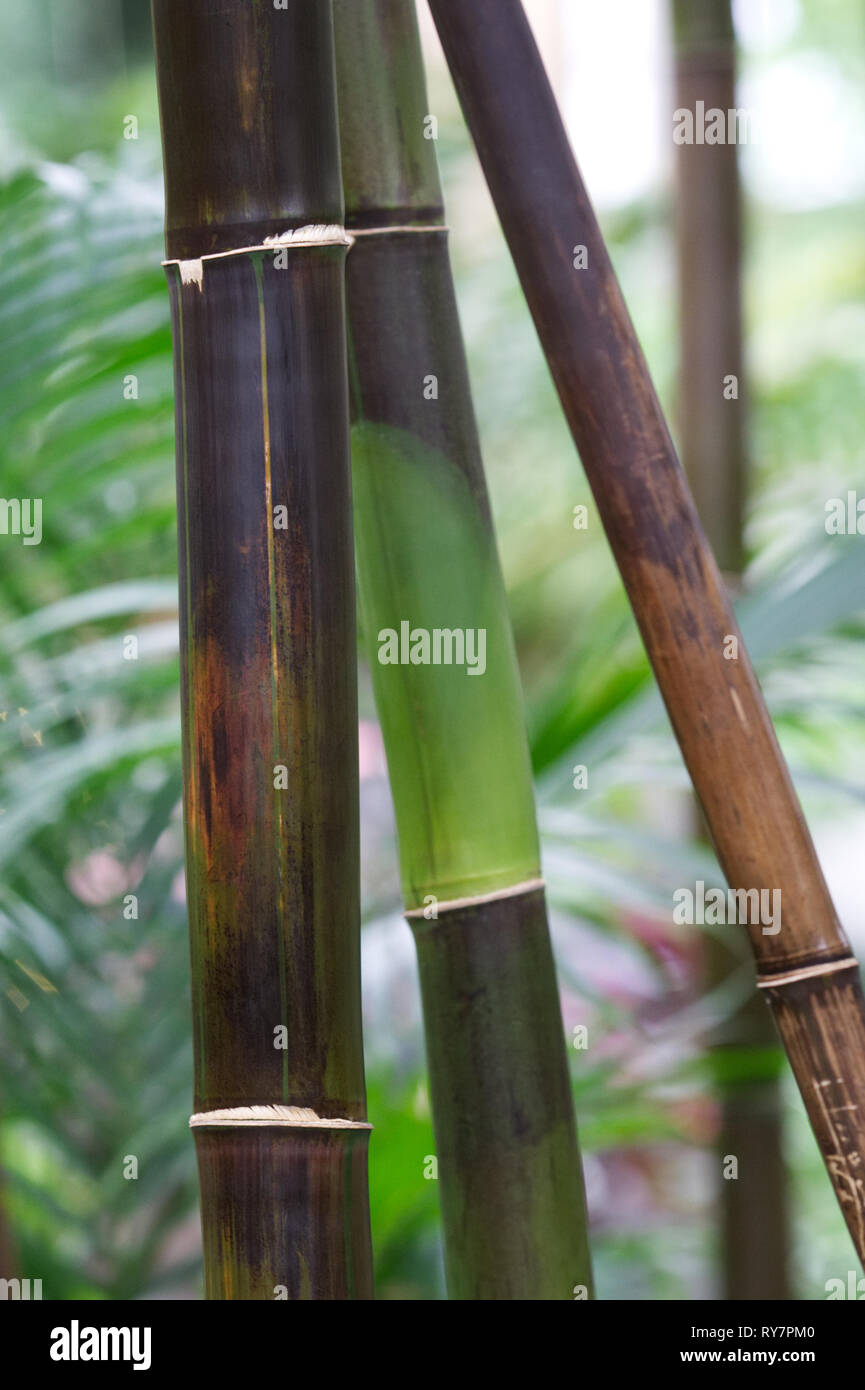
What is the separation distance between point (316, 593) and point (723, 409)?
0.56 metres

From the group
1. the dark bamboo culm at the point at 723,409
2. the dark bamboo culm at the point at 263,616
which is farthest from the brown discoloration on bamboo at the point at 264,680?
the dark bamboo culm at the point at 723,409

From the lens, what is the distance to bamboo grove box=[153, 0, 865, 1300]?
0.25m

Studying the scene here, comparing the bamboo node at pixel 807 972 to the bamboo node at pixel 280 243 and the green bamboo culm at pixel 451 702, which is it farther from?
the bamboo node at pixel 280 243

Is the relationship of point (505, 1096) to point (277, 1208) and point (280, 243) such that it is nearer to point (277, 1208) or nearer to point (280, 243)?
point (277, 1208)

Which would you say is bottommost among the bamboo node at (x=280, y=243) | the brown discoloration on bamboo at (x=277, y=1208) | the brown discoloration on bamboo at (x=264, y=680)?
the brown discoloration on bamboo at (x=277, y=1208)

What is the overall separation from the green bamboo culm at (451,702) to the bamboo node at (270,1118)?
0.06 m

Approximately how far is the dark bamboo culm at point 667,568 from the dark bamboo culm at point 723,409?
473 mm

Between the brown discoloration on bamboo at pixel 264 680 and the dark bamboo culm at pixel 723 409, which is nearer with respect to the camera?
the brown discoloration on bamboo at pixel 264 680

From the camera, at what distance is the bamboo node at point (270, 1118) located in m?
0.25

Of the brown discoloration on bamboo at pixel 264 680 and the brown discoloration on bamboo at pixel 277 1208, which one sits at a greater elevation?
the brown discoloration on bamboo at pixel 264 680

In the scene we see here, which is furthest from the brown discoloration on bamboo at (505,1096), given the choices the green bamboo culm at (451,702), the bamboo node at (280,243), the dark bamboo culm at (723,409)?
the dark bamboo culm at (723,409)

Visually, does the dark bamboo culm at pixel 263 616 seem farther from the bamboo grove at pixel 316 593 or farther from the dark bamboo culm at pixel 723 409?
the dark bamboo culm at pixel 723 409

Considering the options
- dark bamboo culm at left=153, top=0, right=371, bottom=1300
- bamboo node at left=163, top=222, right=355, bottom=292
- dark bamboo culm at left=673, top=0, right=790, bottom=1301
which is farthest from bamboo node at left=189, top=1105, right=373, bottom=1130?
dark bamboo culm at left=673, top=0, right=790, bottom=1301

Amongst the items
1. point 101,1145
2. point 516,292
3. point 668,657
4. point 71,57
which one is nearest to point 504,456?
point 516,292
